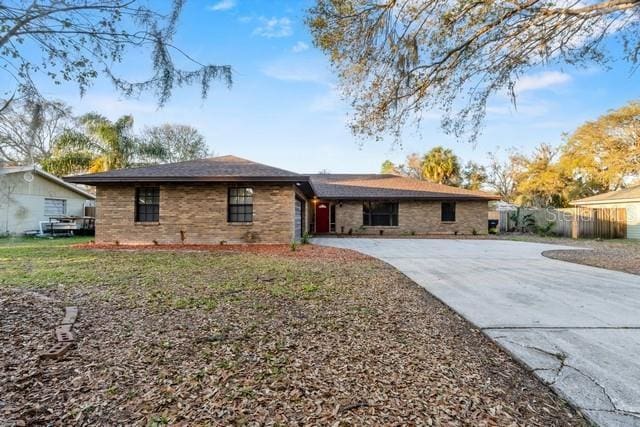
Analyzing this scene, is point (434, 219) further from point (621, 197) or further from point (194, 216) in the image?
point (194, 216)

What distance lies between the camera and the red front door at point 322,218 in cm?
1991

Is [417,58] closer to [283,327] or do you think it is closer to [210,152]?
[283,327]

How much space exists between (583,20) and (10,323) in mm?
10237

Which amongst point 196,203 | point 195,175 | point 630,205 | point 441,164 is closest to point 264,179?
point 195,175

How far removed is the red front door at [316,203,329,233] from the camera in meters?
19.9

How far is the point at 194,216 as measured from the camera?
12.3 m

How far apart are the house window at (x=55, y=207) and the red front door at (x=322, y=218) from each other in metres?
14.7

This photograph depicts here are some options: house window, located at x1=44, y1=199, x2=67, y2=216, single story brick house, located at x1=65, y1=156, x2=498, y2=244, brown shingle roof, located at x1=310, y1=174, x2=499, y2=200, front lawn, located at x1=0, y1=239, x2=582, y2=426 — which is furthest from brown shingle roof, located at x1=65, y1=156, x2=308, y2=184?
house window, located at x1=44, y1=199, x2=67, y2=216

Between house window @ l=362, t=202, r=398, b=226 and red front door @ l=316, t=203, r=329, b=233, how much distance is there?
2286mm

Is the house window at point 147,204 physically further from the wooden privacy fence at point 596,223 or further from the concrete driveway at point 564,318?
the wooden privacy fence at point 596,223

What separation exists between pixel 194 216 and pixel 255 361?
34.1 ft

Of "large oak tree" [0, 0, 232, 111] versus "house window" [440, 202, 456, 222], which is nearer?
"large oak tree" [0, 0, 232, 111]

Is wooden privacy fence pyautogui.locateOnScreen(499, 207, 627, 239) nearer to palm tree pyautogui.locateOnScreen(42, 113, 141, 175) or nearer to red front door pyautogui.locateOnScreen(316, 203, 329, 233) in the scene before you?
red front door pyautogui.locateOnScreen(316, 203, 329, 233)

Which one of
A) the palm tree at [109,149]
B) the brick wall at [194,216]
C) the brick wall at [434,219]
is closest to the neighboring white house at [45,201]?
the palm tree at [109,149]
